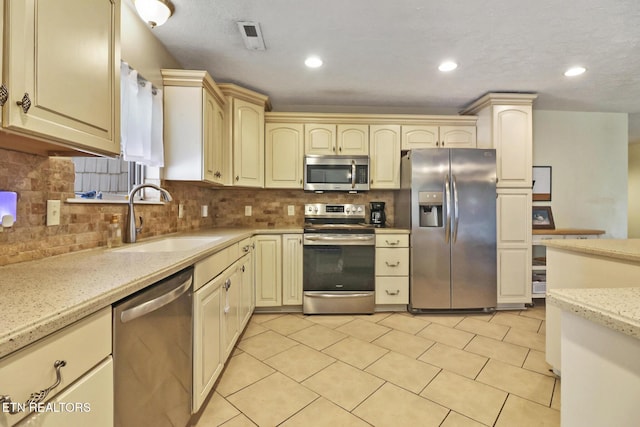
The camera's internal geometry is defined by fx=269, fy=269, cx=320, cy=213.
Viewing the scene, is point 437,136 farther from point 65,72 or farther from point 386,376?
point 65,72

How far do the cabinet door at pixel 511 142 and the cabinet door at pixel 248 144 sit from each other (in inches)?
101

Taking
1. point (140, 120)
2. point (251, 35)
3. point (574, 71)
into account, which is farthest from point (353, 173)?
point (574, 71)

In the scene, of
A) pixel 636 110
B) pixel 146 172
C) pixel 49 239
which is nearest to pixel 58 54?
pixel 49 239

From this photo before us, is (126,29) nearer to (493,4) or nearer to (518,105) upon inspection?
(493,4)

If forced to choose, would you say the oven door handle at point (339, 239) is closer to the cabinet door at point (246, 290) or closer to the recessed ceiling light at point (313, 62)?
the cabinet door at point (246, 290)

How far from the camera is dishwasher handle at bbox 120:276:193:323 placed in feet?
2.64

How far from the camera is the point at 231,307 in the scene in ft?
6.07

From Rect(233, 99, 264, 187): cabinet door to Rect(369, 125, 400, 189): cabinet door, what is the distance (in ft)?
4.14

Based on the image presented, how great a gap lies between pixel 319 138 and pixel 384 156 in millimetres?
783

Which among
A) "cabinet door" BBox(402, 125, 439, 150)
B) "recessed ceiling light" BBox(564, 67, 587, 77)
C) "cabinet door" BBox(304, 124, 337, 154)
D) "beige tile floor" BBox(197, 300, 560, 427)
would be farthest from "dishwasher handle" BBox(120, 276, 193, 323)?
"recessed ceiling light" BBox(564, 67, 587, 77)

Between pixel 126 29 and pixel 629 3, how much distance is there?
3.11 m

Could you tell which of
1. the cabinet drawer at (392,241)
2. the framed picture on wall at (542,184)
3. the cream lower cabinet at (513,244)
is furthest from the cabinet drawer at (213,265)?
the framed picture on wall at (542,184)

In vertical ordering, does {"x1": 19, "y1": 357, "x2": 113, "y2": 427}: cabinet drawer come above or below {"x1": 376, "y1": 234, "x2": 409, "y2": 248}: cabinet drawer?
below

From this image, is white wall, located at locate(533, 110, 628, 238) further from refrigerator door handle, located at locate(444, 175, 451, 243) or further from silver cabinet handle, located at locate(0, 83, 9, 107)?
silver cabinet handle, located at locate(0, 83, 9, 107)
